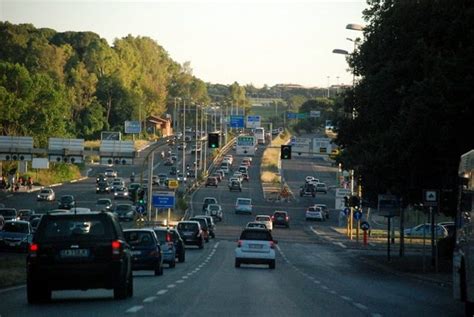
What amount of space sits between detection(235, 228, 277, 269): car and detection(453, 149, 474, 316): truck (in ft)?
75.4

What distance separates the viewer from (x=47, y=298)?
75.9 ft

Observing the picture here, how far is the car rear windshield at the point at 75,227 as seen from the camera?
910 inches

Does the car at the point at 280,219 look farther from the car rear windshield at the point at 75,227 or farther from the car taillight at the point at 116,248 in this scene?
the car taillight at the point at 116,248

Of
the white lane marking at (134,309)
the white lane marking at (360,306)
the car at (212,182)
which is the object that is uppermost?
the car at (212,182)

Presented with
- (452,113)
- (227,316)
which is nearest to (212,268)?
(452,113)

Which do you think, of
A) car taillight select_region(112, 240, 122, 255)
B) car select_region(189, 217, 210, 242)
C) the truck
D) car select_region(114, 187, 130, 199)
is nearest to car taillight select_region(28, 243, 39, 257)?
car taillight select_region(112, 240, 122, 255)

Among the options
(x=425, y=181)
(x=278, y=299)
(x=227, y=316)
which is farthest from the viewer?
(x=425, y=181)

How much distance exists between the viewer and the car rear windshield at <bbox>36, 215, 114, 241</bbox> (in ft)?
75.8

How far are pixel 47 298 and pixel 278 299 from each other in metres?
5.52

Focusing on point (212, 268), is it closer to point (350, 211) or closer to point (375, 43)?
point (375, 43)

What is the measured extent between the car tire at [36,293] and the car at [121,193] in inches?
3751

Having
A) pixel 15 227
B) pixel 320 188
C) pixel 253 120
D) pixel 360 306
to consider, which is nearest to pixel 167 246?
pixel 15 227

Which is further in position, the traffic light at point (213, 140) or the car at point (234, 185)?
the car at point (234, 185)

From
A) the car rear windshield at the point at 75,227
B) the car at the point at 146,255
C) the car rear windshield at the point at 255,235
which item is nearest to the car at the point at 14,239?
the car rear windshield at the point at 255,235
